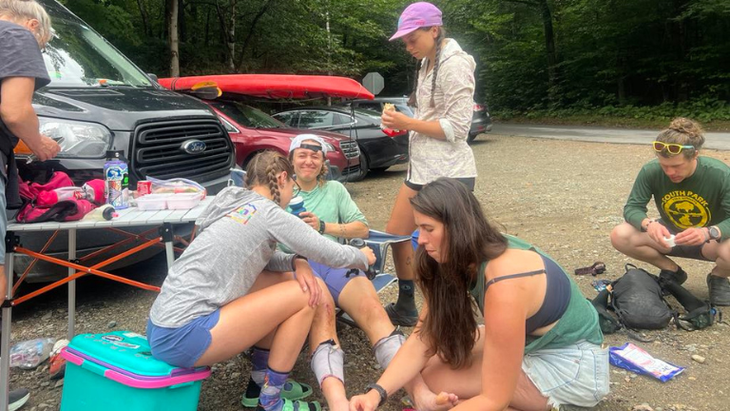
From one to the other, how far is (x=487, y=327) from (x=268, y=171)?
1.13 m

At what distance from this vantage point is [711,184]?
3.37m

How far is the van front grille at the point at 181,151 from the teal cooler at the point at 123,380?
5.56 feet

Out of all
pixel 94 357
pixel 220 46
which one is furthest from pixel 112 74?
pixel 220 46

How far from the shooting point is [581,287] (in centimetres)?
416

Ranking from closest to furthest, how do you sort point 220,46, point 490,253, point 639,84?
point 490,253 → point 220,46 → point 639,84

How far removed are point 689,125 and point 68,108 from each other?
3822 mm

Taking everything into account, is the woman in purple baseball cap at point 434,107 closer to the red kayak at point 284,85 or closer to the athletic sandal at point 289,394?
the athletic sandal at point 289,394

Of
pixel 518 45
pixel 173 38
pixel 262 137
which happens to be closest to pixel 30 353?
pixel 262 137

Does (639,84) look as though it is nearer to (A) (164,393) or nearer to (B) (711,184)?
(B) (711,184)

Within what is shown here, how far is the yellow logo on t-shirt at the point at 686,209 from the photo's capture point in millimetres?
3457

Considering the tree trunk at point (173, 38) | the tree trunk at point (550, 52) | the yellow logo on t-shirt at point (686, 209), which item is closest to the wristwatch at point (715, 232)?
the yellow logo on t-shirt at point (686, 209)

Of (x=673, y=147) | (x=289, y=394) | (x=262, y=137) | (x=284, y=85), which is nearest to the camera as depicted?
(x=289, y=394)

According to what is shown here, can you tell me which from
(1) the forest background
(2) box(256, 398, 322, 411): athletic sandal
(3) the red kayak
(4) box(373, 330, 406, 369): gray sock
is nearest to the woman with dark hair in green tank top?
(4) box(373, 330, 406, 369): gray sock

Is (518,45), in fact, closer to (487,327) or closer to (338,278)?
(338,278)
